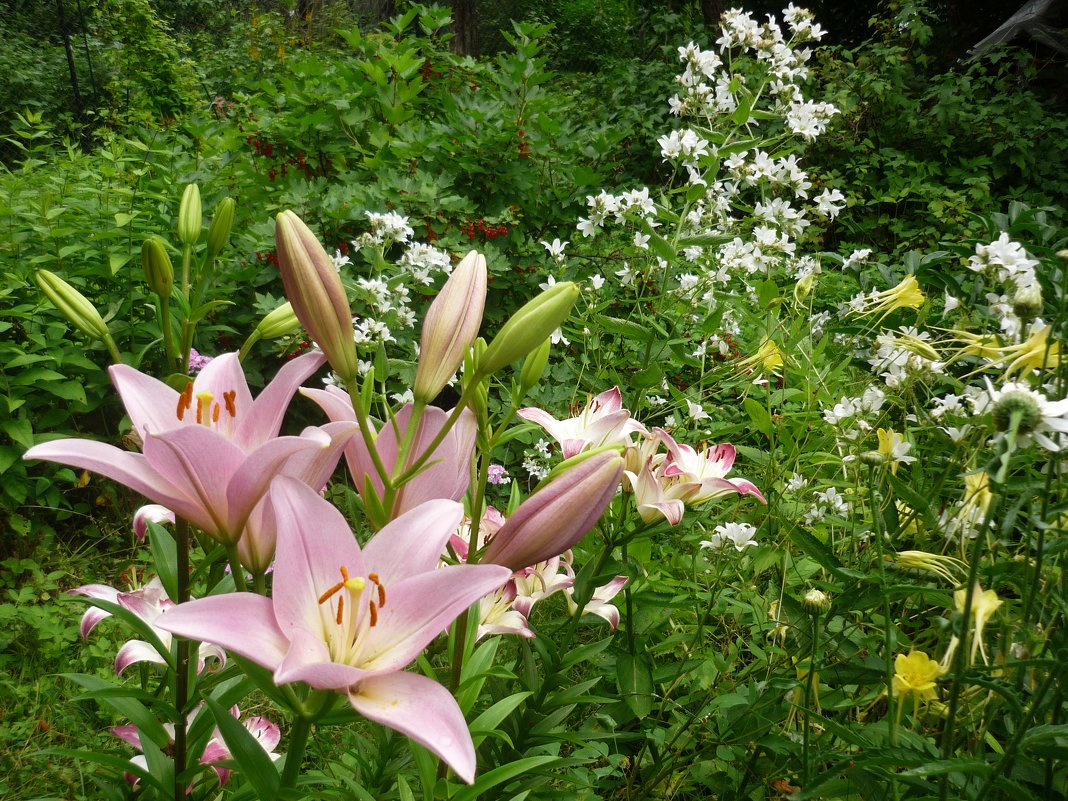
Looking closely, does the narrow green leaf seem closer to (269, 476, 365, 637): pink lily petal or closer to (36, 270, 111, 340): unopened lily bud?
(269, 476, 365, 637): pink lily petal

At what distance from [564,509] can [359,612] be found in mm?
145

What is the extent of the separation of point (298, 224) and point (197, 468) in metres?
0.17

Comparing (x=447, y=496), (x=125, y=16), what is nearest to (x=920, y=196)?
(x=447, y=496)

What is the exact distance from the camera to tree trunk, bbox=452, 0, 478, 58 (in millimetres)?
5375

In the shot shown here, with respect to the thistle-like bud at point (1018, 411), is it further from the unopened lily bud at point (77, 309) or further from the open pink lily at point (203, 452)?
the unopened lily bud at point (77, 309)

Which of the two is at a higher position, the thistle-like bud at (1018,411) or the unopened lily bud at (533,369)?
the thistle-like bud at (1018,411)

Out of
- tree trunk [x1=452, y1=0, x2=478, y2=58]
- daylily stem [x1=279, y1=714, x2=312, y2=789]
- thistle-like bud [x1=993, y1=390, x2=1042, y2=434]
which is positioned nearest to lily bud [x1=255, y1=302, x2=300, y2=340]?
daylily stem [x1=279, y1=714, x2=312, y2=789]

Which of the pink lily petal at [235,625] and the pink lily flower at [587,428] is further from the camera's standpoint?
the pink lily flower at [587,428]

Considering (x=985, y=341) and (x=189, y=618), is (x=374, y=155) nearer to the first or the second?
(x=985, y=341)

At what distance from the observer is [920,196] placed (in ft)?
15.3

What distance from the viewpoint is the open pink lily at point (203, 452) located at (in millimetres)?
436

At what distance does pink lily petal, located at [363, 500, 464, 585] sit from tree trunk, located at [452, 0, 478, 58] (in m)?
5.52

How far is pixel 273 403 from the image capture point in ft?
1.65

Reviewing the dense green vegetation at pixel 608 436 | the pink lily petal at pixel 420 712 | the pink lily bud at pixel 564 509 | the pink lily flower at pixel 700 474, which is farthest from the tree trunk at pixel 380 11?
the pink lily petal at pixel 420 712
